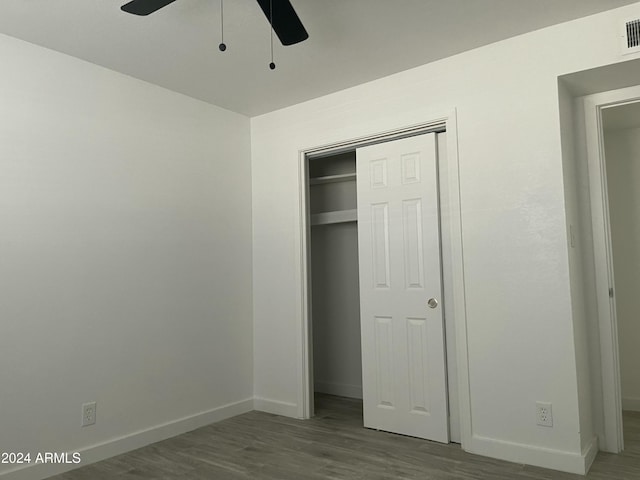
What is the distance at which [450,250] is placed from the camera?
332cm

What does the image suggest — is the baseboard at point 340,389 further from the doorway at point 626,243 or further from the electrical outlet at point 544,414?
the doorway at point 626,243

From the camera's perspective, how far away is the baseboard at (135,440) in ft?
9.08

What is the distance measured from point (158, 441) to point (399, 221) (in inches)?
91.9

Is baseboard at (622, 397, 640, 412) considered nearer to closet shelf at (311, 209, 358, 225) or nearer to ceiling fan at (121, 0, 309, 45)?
closet shelf at (311, 209, 358, 225)

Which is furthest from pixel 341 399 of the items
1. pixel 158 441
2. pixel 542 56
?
pixel 542 56

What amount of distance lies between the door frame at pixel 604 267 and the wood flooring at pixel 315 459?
0.74ft

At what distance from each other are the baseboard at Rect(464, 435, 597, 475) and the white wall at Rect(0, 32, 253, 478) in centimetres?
201

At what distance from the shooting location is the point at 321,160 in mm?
4969

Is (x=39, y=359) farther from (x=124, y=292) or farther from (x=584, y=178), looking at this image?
(x=584, y=178)

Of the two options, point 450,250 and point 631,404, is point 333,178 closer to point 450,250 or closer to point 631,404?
point 450,250

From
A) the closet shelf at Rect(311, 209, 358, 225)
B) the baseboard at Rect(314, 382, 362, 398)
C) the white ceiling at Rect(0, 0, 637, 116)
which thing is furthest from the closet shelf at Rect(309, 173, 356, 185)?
the baseboard at Rect(314, 382, 362, 398)

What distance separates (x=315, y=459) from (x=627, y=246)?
10.1 ft

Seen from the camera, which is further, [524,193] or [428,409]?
[428,409]

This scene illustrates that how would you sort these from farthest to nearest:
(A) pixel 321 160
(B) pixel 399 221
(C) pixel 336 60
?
(A) pixel 321 160 < (B) pixel 399 221 < (C) pixel 336 60
